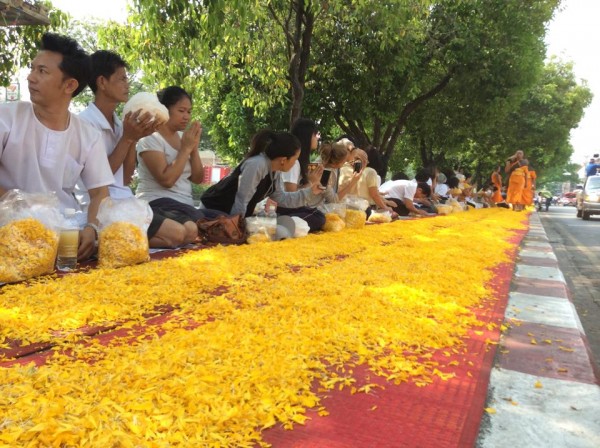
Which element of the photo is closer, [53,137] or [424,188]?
[53,137]

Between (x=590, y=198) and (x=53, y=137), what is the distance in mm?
17849

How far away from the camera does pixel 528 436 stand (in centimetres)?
139

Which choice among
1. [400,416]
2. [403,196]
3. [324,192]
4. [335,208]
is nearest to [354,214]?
[335,208]

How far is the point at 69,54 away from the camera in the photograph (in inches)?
120

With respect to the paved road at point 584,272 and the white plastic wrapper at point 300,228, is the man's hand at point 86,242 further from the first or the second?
the paved road at point 584,272

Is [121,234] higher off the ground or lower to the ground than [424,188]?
lower

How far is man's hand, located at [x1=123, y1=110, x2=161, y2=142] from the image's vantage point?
341 centimetres

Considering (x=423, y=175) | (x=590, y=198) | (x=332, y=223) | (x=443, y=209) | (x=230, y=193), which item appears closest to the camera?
(x=230, y=193)

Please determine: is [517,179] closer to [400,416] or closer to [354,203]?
[354,203]

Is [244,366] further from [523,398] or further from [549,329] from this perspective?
[549,329]

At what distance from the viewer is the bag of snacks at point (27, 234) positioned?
8.50 ft

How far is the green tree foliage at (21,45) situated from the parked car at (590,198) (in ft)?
54.4

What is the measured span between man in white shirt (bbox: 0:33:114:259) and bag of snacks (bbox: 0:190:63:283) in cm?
29

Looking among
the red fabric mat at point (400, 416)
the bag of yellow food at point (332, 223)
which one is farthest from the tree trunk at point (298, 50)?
the red fabric mat at point (400, 416)
